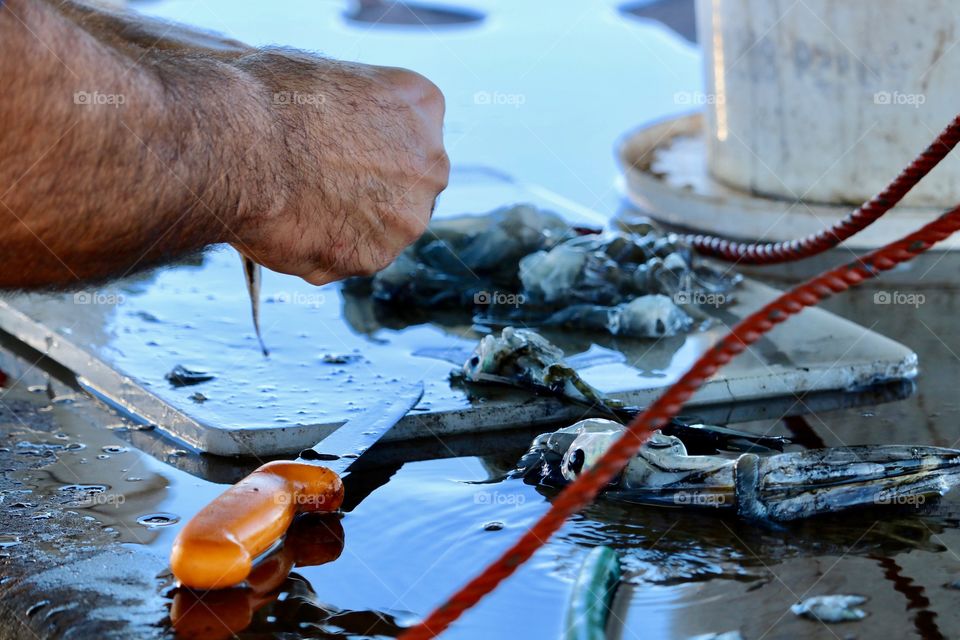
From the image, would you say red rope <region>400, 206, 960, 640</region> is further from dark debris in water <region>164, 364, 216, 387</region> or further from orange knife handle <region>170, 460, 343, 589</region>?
dark debris in water <region>164, 364, 216, 387</region>

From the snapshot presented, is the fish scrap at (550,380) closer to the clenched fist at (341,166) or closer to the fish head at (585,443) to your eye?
the fish head at (585,443)

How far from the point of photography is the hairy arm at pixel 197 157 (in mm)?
873

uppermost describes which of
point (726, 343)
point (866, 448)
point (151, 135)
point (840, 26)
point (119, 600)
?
point (840, 26)

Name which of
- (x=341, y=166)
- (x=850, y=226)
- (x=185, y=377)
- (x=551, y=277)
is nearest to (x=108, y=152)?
(x=341, y=166)

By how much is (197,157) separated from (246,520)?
0.30 meters

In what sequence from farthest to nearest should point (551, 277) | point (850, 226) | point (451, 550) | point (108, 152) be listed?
1. point (551, 277)
2. point (850, 226)
3. point (451, 550)
4. point (108, 152)

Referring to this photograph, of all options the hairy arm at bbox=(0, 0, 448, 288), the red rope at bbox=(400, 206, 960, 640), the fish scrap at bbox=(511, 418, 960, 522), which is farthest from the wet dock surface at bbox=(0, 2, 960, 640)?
the hairy arm at bbox=(0, 0, 448, 288)

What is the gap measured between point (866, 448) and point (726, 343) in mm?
427

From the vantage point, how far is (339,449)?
3.95 feet

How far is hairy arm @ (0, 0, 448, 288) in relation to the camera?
2.86 feet

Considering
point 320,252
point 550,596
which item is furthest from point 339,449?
A: point 550,596

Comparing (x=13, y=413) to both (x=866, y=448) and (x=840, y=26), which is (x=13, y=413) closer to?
(x=866, y=448)

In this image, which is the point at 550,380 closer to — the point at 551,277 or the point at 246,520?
the point at 551,277

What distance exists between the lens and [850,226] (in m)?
1.56
